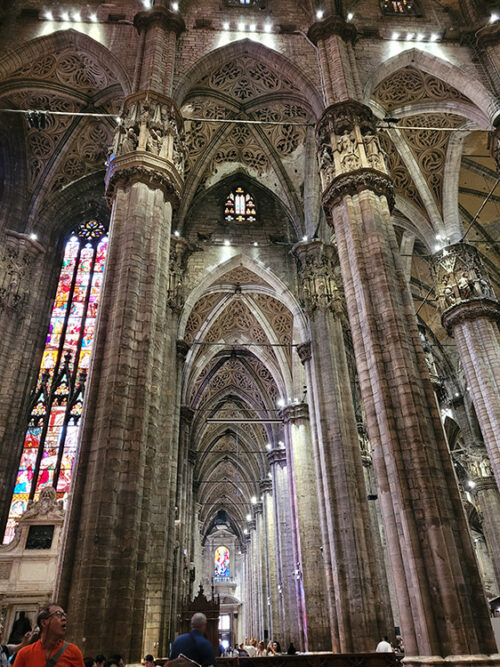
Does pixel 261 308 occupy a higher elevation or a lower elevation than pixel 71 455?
higher

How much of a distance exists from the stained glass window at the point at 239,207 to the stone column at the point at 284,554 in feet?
39.3

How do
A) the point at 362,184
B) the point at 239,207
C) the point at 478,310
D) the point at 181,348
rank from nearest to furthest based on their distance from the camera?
the point at 362,184
the point at 478,310
the point at 181,348
the point at 239,207

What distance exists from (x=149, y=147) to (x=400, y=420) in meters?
7.23

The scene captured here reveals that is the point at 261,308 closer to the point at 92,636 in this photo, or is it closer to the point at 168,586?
the point at 168,586

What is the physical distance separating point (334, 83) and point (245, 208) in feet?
26.2

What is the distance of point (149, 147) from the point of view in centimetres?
1039

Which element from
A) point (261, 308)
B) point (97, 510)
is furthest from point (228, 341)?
point (97, 510)

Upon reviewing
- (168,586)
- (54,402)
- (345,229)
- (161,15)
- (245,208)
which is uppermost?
(245,208)

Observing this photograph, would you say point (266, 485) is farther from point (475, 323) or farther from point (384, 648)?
point (384, 648)

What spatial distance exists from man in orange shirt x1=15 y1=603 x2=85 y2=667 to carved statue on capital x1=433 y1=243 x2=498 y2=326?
571 inches

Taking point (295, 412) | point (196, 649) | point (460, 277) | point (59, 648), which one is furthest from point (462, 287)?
point (59, 648)

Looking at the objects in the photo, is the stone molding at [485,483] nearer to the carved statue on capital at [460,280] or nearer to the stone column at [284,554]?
the stone column at [284,554]

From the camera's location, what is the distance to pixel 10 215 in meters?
15.3

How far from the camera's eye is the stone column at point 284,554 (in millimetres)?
20094
